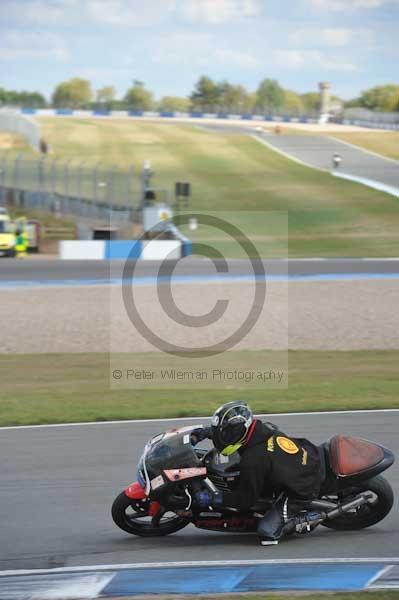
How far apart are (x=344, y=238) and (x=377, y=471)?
102 feet

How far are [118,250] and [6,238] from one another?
409 centimetres

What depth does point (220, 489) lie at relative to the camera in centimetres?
727

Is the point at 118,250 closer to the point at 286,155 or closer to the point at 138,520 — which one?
the point at 138,520

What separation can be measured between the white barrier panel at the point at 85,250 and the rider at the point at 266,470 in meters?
24.4

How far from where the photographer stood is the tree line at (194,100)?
12188 cm

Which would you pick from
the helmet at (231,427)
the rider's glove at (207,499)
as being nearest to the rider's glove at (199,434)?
the helmet at (231,427)

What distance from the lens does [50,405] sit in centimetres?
1267

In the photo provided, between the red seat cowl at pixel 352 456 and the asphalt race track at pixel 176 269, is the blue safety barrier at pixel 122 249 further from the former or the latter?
the red seat cowl at pixel 352 456

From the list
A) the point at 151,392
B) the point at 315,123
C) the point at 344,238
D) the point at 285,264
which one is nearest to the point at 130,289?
the point at 285,264

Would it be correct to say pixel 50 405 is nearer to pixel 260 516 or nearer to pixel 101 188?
pixel 260 516

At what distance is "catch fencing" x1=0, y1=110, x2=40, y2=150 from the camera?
6594 centimetres

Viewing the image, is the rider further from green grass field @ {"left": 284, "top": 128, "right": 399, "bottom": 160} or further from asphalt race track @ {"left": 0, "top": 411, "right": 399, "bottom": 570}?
green grass field @ {"left": 284, "top": 128, "right": 399, "bottom": 160}

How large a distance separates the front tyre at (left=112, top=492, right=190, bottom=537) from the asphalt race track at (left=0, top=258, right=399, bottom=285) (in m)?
18.9

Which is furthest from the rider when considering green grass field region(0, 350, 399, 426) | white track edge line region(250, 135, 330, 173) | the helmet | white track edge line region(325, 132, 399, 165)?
white track edge line region(325, 132, 399, 165)
